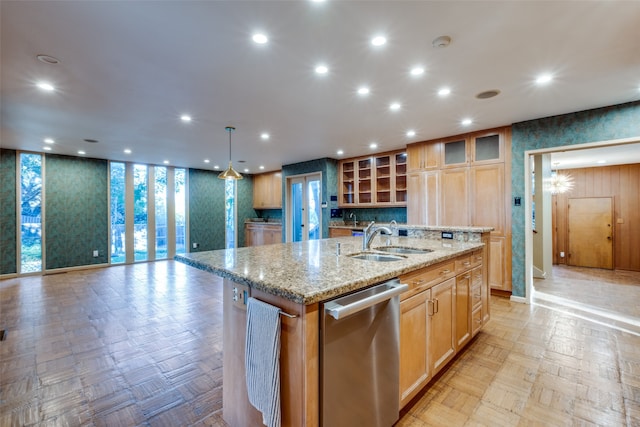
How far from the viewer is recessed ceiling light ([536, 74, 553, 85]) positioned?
99.9 inches

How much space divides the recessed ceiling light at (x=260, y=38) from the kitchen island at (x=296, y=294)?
154 centimetres

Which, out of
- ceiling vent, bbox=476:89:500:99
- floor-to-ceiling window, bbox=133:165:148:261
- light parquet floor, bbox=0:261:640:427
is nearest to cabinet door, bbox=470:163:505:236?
light parquet floor, bbox=0:261:640:427

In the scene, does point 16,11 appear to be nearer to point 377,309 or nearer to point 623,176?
point 377,309

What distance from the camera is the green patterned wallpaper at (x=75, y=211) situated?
18.9 ft

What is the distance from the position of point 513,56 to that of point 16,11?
11.2ft

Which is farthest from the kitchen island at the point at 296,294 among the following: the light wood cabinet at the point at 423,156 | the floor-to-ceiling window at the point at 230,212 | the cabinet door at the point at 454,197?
the floor-to-ceiling window at the point at 230,212

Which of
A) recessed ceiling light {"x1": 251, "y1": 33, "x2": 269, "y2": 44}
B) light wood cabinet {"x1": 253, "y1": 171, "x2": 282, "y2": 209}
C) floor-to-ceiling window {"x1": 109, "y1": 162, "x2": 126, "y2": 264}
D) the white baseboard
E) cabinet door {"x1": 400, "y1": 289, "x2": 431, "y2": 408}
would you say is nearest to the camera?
cabinet door {"x1": 400, "y1": 289, "x2": 431, "y2": 408}

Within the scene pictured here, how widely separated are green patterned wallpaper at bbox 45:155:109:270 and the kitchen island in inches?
235

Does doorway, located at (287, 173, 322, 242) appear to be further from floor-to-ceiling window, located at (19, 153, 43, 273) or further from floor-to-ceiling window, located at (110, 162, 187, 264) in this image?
floor-to-ceiling window, located at (19, 153, 43, 273)

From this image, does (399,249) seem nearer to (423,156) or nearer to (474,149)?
(474,149)

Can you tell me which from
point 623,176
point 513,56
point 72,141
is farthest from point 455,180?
point 72,141

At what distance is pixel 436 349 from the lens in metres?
2.02

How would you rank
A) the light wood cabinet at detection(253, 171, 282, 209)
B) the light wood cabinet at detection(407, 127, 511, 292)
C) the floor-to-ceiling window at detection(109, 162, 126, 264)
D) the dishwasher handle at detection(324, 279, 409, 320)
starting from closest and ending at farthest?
the dishwasher handle at detection(324, 279, 409, 320) → the light wood cabinet at detection(407, 127, 511, 292) → the floor-to-ceiling window at detection(109, 162, 126, 264) → the light wood cabinet at detection(253, 171, 282, 209)

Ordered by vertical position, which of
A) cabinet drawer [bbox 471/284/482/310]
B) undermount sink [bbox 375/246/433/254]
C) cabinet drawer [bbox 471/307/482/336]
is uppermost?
undermount sink [bbox 375/246/433/254]
